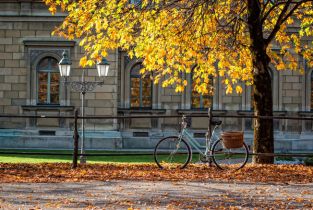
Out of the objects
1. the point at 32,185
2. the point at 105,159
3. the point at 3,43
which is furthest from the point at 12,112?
the point at 32,185

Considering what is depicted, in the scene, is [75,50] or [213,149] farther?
Result: [75,50]

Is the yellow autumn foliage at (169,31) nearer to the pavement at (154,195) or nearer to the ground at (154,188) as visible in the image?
the ground at (154,188)

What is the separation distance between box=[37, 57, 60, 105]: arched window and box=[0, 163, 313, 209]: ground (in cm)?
1332

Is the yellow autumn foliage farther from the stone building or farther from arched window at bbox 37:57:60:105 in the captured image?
arched window at bbox 37:57:60:105

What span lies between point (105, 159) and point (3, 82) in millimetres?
6943

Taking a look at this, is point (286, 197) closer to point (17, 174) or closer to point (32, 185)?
point (32, 185)

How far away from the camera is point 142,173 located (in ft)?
42.9

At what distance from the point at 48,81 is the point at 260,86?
1423cm

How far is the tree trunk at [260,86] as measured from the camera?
15219 millimetres

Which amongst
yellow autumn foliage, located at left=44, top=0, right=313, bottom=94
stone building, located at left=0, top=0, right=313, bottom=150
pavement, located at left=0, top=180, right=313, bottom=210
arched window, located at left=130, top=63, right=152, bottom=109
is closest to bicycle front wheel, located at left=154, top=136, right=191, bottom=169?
yellow autumn foliage, located at left=44, top=0, right=313, bottom=94

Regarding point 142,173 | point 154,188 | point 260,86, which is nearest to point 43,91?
point 260,86

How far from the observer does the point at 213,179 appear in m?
12.0

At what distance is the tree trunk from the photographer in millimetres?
15219

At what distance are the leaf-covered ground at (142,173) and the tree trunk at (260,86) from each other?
0.84 meters
